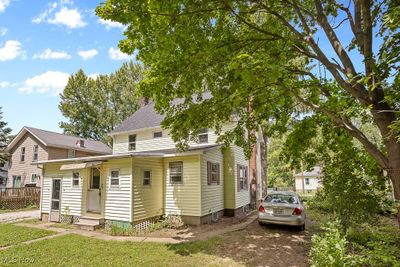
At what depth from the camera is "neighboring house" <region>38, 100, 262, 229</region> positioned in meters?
12.2

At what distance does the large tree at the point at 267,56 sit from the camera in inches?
214

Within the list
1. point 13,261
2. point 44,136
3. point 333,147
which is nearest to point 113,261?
point 13,261

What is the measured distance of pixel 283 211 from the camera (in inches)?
413

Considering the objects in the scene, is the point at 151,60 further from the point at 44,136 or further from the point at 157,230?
the point at 44,136

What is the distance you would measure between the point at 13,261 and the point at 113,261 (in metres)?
3.12

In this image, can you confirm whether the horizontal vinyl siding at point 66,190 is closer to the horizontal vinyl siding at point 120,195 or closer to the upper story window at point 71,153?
the horizontal vinyl siding at point 120,195

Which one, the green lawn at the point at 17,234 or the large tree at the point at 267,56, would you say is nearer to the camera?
the large tree at the point at 267,56

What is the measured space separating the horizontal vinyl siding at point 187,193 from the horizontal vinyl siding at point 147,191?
50 centimetres

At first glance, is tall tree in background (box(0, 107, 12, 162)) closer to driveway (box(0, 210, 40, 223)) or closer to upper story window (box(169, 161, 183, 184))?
driveway (box(0, 210, 40, 223))

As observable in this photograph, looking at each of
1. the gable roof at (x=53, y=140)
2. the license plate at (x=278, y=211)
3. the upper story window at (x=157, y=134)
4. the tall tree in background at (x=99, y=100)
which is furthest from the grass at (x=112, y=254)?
the tall tree in background at (x=99, y=100)

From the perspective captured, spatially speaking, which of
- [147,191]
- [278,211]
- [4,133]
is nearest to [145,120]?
[147,191]

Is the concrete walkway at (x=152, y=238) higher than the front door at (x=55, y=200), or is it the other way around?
the front door at (x=55, y=200)

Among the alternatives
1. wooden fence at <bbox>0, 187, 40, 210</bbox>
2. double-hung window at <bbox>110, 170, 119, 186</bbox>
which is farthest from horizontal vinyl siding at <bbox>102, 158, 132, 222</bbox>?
wooden fence at <bbox>0, 187, 40, 210</bbox>

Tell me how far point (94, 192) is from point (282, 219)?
975cm
